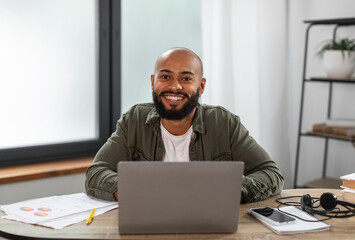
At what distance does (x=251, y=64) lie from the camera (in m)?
3.23

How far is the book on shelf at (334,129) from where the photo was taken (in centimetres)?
300

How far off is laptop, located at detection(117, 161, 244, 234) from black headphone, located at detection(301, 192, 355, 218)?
33 cm

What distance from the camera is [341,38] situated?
327 cm

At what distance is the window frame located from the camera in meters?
2.98

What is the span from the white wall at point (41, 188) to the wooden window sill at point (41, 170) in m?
0.03

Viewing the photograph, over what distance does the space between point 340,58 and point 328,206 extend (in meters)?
1.57

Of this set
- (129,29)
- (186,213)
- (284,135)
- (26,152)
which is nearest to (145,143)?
(186,213)

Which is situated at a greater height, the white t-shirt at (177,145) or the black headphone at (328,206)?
the white t-shirt at (177,145)

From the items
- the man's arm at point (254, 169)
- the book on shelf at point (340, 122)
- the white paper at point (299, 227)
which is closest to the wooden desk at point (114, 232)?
the white paper at point (299, 227)

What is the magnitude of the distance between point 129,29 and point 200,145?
130cm

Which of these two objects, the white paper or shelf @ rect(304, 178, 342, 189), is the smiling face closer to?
the white paper

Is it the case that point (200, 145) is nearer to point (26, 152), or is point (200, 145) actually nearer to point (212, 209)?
point (212, 209)

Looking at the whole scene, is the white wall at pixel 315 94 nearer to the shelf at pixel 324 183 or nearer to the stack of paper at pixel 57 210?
the shelf at pixel 324 183

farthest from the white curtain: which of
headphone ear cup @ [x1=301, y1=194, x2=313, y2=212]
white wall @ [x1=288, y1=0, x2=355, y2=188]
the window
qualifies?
headphone ear cup @ [x1=301, y1=194, x2=313, y2=212]
